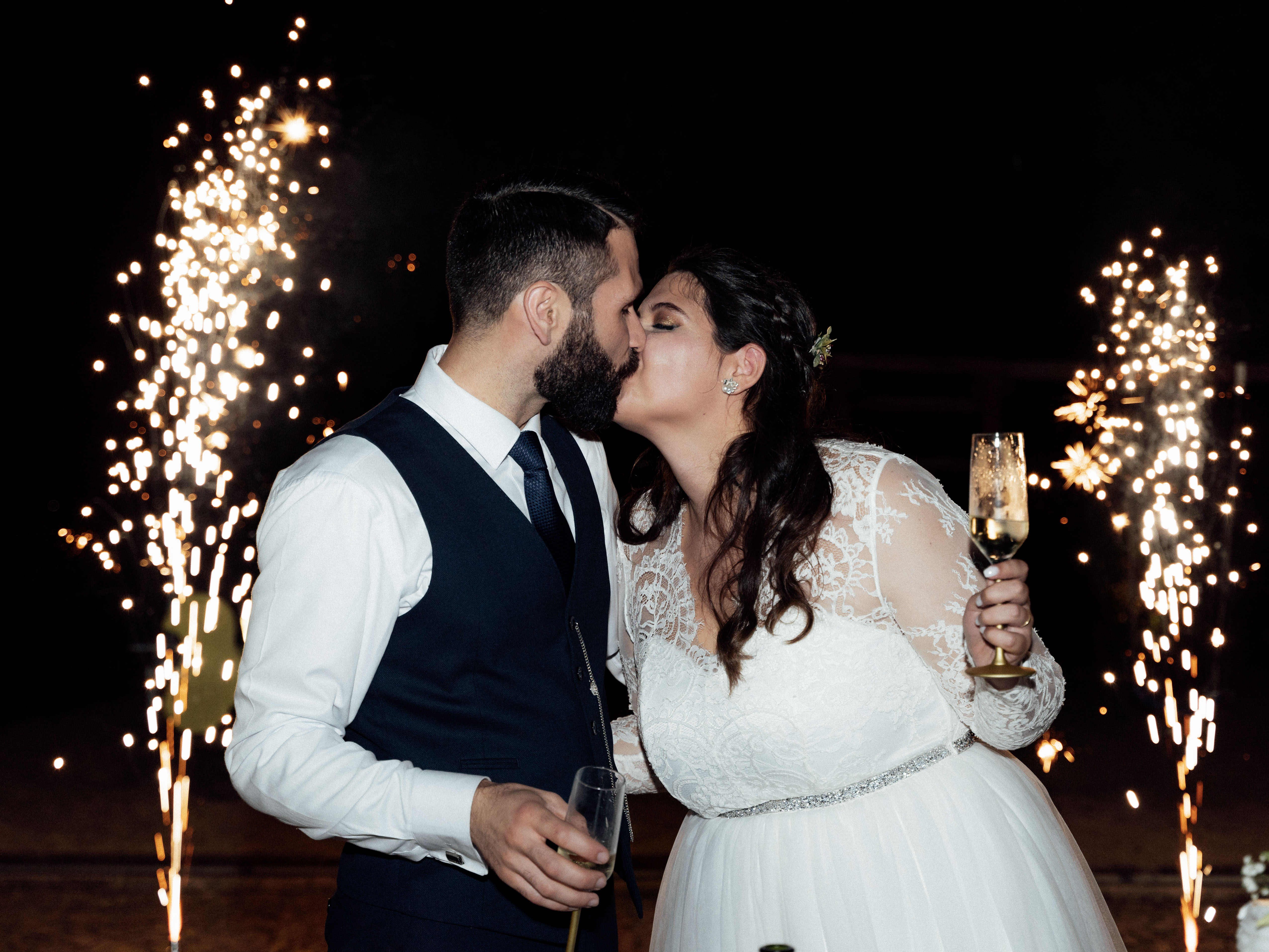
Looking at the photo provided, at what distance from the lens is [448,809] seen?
146 cm

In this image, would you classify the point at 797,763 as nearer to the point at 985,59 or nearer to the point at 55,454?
the point at 985,59

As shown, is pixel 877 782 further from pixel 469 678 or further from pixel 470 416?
pixel 470 416

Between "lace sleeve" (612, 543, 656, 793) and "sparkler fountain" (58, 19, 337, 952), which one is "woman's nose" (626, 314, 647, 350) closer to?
"lace sleeve" (612, 543, 656, 793)

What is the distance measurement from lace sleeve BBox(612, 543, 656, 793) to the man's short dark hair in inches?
25.8

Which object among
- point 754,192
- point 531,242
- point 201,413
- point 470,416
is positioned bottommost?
point 470,416

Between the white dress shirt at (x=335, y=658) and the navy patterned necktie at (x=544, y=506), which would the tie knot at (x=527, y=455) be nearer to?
the navy patterned necktie at (x=544, y=506)

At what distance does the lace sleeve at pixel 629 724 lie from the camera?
83.7 inches

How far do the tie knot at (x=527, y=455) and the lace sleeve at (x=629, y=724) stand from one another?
1.58 feet

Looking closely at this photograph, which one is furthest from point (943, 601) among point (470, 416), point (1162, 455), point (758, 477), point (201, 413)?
point (1162, 455)

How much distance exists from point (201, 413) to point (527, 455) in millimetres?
4512

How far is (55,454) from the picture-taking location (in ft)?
26.2

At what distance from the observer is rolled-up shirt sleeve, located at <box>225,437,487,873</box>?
146cm

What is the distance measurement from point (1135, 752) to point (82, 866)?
5.79 m

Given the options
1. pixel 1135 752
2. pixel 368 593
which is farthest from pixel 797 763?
pixel 1135 752
